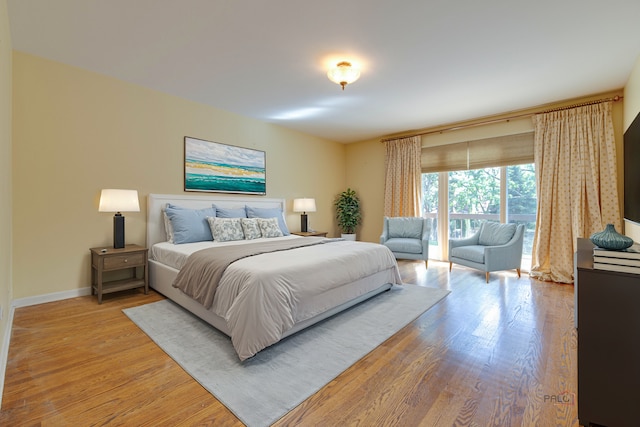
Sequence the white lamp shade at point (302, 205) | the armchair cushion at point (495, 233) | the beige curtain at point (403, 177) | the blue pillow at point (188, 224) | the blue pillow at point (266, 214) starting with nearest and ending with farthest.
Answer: the blue pillow at point (188, 224) < the armchair cushion at point (495, 233) < the blue pillow at point (266, 214) < the white lamp shade at point (302, 205) < the beige curtain at point (403, 177)

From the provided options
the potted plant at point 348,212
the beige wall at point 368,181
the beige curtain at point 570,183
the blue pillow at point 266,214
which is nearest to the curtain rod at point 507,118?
the beige curtain at point 570,183

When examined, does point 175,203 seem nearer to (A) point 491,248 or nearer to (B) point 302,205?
(B) point 302,205

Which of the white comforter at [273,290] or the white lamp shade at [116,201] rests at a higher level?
the white lamp shade at [116,201]

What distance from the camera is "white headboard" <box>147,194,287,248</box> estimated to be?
12.3 feet

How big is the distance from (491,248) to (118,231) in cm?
478

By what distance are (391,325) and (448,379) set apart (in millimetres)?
793

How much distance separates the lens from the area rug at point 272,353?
→ 1623mm

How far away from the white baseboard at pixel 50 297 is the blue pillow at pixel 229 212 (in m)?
1.71

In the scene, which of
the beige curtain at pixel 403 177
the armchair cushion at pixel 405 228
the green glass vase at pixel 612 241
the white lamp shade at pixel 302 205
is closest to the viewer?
the green glass vase at pixel 612 241

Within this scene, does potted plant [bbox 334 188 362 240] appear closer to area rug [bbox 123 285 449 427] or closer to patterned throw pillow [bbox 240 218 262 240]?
patterned throw pillow [bbox 240 218 262 240]

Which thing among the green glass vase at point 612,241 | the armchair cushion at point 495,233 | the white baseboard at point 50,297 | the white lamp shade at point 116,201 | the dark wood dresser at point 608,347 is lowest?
the white baseboard at point 50,297

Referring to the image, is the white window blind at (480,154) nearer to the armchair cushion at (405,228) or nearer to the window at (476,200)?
the window at (476,200)

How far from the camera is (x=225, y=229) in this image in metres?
3.74

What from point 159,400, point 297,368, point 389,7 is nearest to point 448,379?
point 297,368
